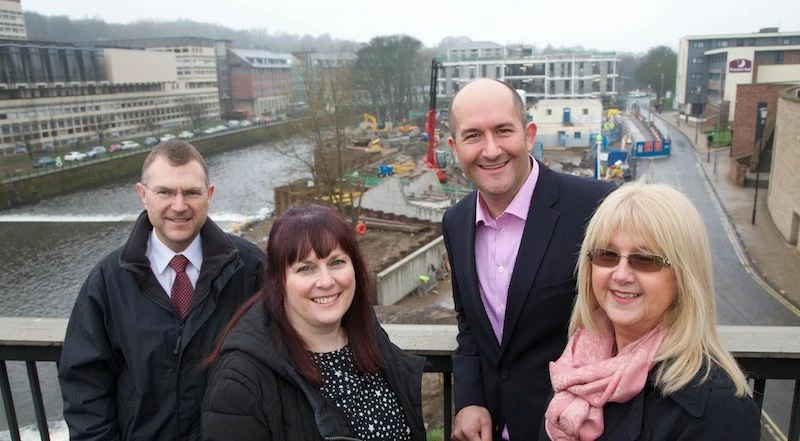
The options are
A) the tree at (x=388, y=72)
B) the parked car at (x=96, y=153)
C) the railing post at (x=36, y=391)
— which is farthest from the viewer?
the tree at (x=388, y=72)

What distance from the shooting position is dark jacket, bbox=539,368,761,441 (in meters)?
1.49

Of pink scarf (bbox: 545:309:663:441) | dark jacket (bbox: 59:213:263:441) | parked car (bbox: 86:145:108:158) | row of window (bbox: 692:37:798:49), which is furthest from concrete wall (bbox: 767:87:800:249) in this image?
row of window (bbox: 692:37:798:49)

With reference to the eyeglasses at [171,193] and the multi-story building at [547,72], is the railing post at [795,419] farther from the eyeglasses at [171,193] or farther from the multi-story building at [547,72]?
the multi-story building at [547,72]

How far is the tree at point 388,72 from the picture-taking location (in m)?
69.0

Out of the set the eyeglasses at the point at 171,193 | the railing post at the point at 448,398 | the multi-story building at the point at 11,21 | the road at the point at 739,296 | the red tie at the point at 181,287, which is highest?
the multi-story building at the point at 11,21

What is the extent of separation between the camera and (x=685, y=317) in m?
1.61

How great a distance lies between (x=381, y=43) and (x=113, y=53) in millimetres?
27778

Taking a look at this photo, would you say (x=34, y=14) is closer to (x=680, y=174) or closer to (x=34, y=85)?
(x=34, y=85)

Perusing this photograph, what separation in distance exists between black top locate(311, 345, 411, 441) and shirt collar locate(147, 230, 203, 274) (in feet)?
2.49

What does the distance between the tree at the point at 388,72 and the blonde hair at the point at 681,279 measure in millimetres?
67453

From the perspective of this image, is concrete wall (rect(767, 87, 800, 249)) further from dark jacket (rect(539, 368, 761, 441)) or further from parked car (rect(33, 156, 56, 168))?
parked car (rect(33, 156, 56, 168))

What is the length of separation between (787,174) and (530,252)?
2284 cm

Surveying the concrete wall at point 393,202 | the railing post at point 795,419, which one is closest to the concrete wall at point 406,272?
the concrete wall at point 393,202

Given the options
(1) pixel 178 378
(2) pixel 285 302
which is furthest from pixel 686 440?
(1) pixel 178 378
